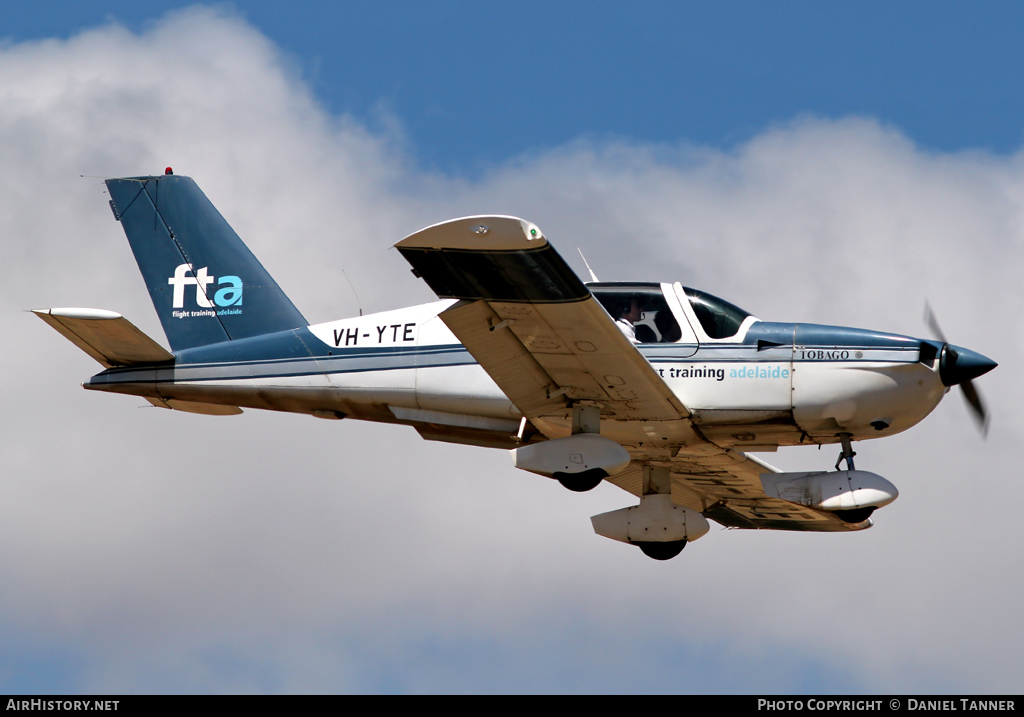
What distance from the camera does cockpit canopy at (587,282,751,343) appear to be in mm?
15055

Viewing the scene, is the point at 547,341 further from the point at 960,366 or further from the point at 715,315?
the point at 960,366

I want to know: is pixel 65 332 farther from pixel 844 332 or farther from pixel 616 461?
pixel 844 332

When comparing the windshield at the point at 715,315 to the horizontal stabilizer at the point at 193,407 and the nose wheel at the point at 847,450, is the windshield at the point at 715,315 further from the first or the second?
the horizontal stabilizer at the point at 193,407

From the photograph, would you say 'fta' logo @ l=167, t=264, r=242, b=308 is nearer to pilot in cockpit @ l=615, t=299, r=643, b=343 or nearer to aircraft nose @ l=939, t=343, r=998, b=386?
pilot in cockpit @ l=615, t=299, r=643, b=343

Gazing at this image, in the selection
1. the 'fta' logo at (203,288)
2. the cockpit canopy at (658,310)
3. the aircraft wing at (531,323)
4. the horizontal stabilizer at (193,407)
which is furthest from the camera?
the 'fta' logo at (203,288)

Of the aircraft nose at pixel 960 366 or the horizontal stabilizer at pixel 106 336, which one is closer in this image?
the aircraft nose at pixel 960 366

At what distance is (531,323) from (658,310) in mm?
2208

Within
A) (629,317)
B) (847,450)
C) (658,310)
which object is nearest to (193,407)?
(629,317)

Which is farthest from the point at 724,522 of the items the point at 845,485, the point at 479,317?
the point at 479,317

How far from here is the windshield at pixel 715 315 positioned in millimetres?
15023

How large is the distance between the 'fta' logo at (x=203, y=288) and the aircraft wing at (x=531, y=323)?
4.96 m

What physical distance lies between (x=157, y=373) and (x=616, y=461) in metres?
6.26

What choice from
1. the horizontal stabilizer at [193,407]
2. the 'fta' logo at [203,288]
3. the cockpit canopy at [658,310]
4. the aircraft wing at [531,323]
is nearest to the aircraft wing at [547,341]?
the aircraft wing at [531,323]
